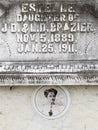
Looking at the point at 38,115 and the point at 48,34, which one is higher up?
the point at 48,34

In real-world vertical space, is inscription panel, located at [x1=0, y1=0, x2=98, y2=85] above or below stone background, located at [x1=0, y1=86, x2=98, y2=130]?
above

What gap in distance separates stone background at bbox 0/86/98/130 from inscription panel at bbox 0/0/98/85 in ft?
1.13

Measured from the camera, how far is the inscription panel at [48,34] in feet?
18.7

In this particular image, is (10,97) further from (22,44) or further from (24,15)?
(24,15)

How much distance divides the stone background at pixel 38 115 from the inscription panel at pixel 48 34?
346mm

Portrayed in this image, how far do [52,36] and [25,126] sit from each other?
1.30 metres

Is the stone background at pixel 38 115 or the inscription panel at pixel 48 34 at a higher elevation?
the inscription panel at pixel 48 34

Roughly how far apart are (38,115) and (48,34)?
1128mm

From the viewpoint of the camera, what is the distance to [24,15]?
5.75m

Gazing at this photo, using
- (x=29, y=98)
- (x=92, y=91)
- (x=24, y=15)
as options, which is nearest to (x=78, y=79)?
(x=92, y=91)

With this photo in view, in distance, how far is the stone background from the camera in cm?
581

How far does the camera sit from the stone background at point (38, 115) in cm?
581

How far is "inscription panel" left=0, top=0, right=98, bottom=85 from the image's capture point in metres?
5.71

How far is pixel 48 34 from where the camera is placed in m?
5.76
